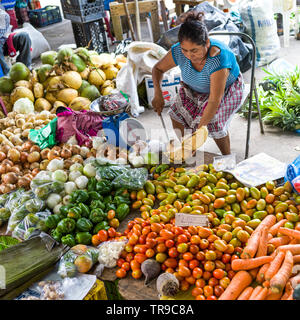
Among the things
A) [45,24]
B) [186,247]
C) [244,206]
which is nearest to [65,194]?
[186,247]

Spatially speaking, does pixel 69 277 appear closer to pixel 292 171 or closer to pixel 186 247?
pixel 186 247

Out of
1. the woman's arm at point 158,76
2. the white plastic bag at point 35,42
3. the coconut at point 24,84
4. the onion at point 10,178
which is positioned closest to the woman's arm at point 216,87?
the woman's arm at point 158,76

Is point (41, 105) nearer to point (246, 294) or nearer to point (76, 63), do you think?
point (76, 63)

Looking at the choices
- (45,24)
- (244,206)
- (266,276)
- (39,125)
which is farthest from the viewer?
(45,24)

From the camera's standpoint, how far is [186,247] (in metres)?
1.86

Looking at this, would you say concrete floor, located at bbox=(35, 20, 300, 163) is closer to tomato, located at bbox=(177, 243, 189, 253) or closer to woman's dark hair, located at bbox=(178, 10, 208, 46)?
woman's dark hair, located at bbox=(178, 10, 208, 46)

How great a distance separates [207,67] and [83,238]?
161 cm

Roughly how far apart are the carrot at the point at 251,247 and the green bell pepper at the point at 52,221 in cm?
129

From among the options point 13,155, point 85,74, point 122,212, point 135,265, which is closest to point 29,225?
point 122,212

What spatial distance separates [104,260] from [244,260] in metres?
0.82

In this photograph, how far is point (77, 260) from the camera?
6.54 ft

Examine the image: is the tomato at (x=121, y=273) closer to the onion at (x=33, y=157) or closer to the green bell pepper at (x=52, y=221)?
the green bell pepper at (x=52, y=221)

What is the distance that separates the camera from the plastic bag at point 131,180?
2.53 metres

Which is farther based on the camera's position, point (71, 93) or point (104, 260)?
point (71, 93)
